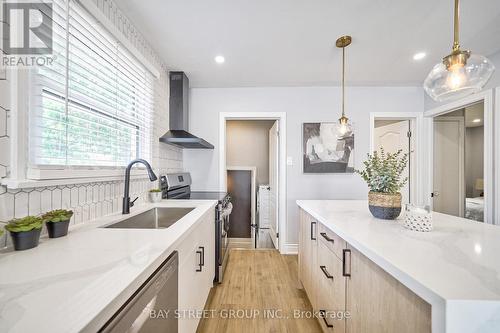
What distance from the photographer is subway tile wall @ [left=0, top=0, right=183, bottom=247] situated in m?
0.80

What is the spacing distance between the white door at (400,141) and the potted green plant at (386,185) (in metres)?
2.11

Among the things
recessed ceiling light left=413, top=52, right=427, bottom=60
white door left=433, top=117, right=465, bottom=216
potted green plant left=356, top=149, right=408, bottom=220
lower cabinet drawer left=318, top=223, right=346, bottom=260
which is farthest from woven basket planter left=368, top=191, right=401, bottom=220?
white door left=433, top=117, right=465, bottom=216

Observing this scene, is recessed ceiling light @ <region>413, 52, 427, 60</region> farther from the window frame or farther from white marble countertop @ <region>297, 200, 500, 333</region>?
the window frame

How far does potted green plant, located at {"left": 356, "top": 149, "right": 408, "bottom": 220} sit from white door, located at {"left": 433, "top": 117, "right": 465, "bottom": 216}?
245 cm

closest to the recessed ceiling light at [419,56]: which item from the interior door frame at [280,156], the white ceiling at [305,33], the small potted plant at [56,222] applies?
the white ceiling at [305,33]

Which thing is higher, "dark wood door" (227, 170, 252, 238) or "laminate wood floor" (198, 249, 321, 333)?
"dark wood door" (227, 170, 252, 238)

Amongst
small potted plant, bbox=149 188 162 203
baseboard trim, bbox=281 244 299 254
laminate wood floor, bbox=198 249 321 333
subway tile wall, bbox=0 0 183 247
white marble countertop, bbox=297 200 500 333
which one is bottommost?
laminate wood floor, bbox=198 249 321 333

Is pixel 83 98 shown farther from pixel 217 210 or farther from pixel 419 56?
pixel 419 56

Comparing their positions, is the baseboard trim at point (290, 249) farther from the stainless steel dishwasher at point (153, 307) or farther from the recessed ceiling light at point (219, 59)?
the recessed ceiling light at point (219, 59)

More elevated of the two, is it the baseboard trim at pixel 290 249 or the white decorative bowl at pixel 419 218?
the white decorative bowl at pixel 419 218

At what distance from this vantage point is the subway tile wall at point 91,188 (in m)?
0.80

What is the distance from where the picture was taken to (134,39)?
1726 millimetres

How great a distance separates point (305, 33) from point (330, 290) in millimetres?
2045

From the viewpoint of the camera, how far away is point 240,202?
3859 millimetres
